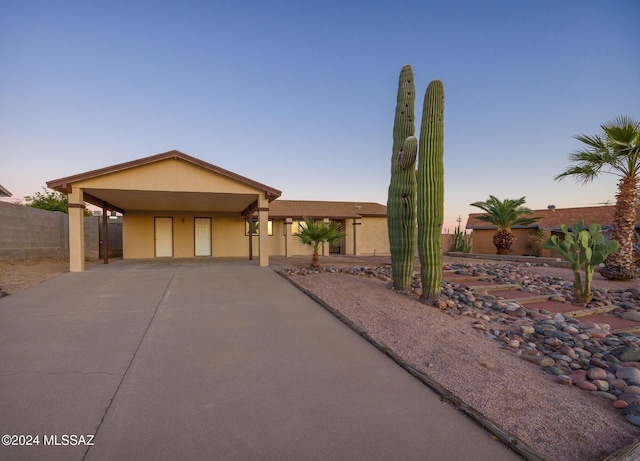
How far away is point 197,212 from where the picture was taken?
18.2 m

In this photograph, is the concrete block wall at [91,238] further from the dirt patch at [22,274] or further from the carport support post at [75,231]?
the carport support post at [75,231]

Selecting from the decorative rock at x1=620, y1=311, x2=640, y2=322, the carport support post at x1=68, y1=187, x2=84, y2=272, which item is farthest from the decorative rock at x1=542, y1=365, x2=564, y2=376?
the carport support post at x1=68, y1=187, x2=84, y2=272

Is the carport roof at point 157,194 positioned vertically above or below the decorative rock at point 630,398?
above

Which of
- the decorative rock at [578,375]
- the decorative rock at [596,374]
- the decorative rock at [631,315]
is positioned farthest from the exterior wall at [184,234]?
the decorative rock at [596,374]

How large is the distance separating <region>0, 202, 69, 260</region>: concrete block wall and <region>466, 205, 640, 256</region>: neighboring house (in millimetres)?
23106

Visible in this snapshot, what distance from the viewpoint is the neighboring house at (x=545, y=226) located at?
20000 mm

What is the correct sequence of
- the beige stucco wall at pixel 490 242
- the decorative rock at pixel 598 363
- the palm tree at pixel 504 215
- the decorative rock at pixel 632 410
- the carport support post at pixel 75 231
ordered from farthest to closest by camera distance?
the beige stucco wall at pixel 490 242 < the palm tree at pixel 504 215 < the carport support post at pixel 75 231 < the decorative rock at pixel 598 363 < the decorative rock at pixel 632 410

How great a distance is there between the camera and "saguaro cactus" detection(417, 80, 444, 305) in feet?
21.8

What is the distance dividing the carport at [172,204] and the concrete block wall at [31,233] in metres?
2.75

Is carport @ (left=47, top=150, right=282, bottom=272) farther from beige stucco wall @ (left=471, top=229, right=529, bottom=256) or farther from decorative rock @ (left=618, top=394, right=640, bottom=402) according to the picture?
beige stucco wall @ (left=471, top=229, right=529, bottom=256)

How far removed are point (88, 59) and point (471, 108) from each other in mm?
16012

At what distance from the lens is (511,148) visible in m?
15.8

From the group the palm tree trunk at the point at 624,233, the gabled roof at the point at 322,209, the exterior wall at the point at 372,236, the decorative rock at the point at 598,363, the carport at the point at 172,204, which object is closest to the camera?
the decorative rock at the point at 598,363

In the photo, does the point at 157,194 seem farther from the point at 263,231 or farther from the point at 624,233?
the point at 624,233
